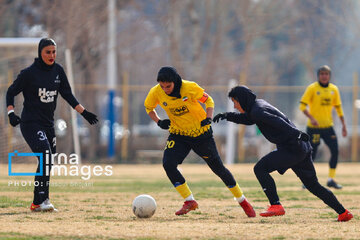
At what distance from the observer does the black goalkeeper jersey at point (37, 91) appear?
8.87 metres

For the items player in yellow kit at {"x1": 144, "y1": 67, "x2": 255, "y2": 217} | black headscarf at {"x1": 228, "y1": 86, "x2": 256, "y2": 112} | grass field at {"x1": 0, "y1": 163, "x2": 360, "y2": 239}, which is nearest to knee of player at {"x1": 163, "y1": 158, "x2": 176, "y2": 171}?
player in yellow kit at {"x1": 144, "y1": 67, "x2": 255, "y2": 217}

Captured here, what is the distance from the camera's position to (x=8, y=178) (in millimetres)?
14773

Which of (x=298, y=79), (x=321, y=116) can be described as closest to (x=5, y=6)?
(x=321, y=116)

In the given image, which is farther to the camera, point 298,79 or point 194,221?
point 298,79

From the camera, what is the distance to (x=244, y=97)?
8312mm

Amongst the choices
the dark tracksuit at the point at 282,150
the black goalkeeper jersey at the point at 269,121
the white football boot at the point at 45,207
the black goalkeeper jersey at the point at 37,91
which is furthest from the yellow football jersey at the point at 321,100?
the white football boot at the point at 45,207

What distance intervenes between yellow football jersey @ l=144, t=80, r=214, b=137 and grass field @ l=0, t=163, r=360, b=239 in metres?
1.07

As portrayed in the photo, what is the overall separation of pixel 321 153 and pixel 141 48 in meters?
12.5

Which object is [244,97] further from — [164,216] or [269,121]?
[164,216]

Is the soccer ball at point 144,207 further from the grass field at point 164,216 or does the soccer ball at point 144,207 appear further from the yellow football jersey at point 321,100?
the yellow football jersey at point 321,100

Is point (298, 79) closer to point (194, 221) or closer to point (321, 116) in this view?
point (321, 116)

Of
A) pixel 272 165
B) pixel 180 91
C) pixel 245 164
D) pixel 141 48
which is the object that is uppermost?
pixel 141 48

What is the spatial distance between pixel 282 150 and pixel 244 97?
801 millimetres

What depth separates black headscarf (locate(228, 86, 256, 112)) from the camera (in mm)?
8312
